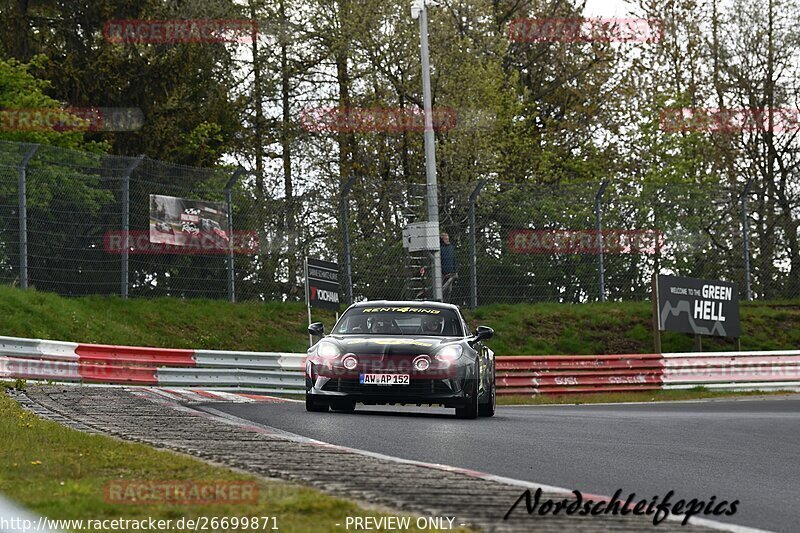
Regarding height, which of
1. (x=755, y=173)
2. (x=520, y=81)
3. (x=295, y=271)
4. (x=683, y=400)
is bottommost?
(x=683, y=400)

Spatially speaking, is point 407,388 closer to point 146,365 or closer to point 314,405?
point 314,405

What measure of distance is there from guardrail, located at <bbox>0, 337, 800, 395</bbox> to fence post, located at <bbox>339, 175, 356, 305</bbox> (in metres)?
3.52

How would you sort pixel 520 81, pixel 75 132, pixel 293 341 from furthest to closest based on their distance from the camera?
pixel 520 81, pixel 75 132, pixel 293 341

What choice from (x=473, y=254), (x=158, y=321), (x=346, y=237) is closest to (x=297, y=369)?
(x=158, y=321)

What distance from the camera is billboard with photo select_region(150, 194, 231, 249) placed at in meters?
25.1

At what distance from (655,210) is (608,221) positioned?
4.23 ft

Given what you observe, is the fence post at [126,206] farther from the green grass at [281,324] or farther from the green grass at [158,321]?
the green grass at [281,324]

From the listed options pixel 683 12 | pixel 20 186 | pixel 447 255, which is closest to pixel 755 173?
pixel 683 12

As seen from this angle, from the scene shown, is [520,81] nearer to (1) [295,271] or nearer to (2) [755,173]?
(2) [755,173]

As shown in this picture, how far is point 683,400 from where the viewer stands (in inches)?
956

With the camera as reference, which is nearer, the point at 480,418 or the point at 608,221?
the point at 480,418

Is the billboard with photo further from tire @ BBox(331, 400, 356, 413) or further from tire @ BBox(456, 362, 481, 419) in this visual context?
tire @ BBox(456, 362, 481, 419)

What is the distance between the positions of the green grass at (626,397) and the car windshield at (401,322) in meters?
7.34

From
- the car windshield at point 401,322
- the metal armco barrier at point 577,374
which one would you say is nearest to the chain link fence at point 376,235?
the metal armco barrier at point 577,374
